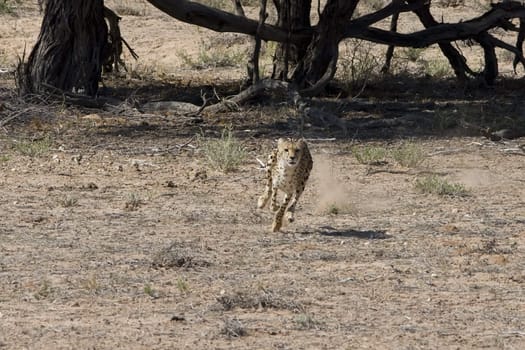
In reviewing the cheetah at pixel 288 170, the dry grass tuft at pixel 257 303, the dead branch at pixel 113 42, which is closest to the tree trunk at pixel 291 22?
the dead branch at pixel 113 42

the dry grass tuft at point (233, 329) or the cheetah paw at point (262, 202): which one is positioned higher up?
the cheetah paw at point (262, 202)

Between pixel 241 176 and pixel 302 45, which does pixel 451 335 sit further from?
pixel 302 45

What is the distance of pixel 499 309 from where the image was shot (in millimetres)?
8008

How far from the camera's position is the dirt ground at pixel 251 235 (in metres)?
7.46

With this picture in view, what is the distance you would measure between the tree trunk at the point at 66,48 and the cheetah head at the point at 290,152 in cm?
616

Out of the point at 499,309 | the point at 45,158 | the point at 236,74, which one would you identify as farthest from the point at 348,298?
the point at 236,74

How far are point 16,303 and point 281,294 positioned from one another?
1668 millimetres

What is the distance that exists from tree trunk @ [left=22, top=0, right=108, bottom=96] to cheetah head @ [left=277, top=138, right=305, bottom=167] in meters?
6.16

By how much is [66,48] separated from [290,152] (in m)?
6.70

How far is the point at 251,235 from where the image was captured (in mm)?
10062

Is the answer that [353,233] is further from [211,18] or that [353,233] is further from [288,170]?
[211,18]

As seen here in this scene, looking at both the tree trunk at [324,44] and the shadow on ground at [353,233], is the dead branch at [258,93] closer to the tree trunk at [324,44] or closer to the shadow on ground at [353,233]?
the tree trunk at [324,44]

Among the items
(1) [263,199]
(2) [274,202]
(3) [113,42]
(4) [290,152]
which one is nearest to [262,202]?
(1) [263,199]

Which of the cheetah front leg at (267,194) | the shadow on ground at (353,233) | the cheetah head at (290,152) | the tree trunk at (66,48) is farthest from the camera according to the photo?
the tree trunk at (66,48)
